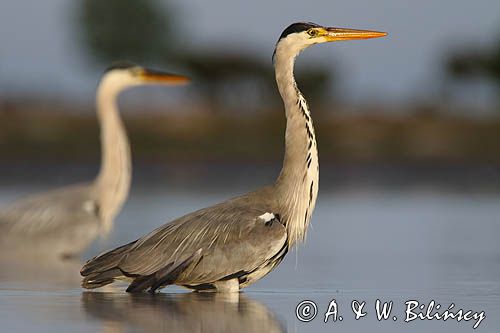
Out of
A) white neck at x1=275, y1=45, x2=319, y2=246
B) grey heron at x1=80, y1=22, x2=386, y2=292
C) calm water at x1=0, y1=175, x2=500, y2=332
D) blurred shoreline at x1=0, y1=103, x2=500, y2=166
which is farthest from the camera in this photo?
blurred shoreline at x1=0, y1=103, x2=500, y2=166

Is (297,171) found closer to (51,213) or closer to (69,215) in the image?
(69,215)

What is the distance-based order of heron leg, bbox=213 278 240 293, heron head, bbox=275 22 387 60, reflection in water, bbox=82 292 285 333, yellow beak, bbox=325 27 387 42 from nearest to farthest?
reflection in water, bbox=82 292 285 333 → heron leg, bbox=213 278 240 293 → heron head, bbox=275 22 387 60 → yellow beak, bbox=325 27 387 42

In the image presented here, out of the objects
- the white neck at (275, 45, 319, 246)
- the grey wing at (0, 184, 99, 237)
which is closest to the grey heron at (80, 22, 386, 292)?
the white neck at (275, 45, 319, 246)

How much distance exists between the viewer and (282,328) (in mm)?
7383

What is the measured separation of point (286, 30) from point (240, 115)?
2292 cm

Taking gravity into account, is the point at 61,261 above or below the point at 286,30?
below

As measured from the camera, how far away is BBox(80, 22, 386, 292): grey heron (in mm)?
8734

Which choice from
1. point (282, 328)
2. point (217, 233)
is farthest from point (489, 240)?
point (282, 328)

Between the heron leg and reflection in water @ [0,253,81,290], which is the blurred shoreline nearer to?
reflection in water @ [0,253,81,290]

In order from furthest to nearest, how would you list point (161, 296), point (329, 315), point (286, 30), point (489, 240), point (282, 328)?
point (489, 240), point (286, 30), point (161, 296), point (329, 315), point (282, 328)

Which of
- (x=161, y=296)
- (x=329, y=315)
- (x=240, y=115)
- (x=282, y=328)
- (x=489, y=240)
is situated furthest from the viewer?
(x=240, y=115)

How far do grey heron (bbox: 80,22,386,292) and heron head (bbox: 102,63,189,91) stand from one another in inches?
189

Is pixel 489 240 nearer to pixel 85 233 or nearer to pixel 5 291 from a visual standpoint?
pixel 85 233

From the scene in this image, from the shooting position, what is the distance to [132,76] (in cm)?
1402
